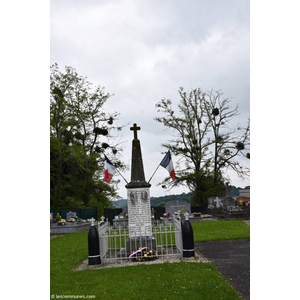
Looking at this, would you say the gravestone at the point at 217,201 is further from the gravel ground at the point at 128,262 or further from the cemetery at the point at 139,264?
the gravel ground at the point at 128,262

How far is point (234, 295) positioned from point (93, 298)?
7.83 ft

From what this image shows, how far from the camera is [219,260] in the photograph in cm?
838

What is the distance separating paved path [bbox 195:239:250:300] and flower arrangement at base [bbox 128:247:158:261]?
1529 millimetres

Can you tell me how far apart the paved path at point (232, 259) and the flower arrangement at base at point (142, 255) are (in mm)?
1529

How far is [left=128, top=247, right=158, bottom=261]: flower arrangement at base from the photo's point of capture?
8789mm

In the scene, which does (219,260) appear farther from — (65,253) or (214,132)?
(214,132)

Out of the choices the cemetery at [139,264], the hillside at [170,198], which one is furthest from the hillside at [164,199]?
the cemetery at [139,264]

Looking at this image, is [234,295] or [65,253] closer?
[234,295]

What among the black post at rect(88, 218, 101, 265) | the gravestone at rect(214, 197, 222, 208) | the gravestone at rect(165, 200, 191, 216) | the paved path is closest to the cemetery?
the black post at rect(88, 218, 101, 265)

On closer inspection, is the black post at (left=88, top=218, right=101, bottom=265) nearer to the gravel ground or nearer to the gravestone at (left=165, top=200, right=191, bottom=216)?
the gravel ground

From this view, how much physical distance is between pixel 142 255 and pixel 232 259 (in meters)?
2.43

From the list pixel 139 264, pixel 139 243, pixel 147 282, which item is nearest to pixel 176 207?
pixel 139 243

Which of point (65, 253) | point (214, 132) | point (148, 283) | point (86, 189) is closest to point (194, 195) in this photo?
point (214, 132)

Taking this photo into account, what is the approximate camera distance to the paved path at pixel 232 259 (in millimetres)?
6071
